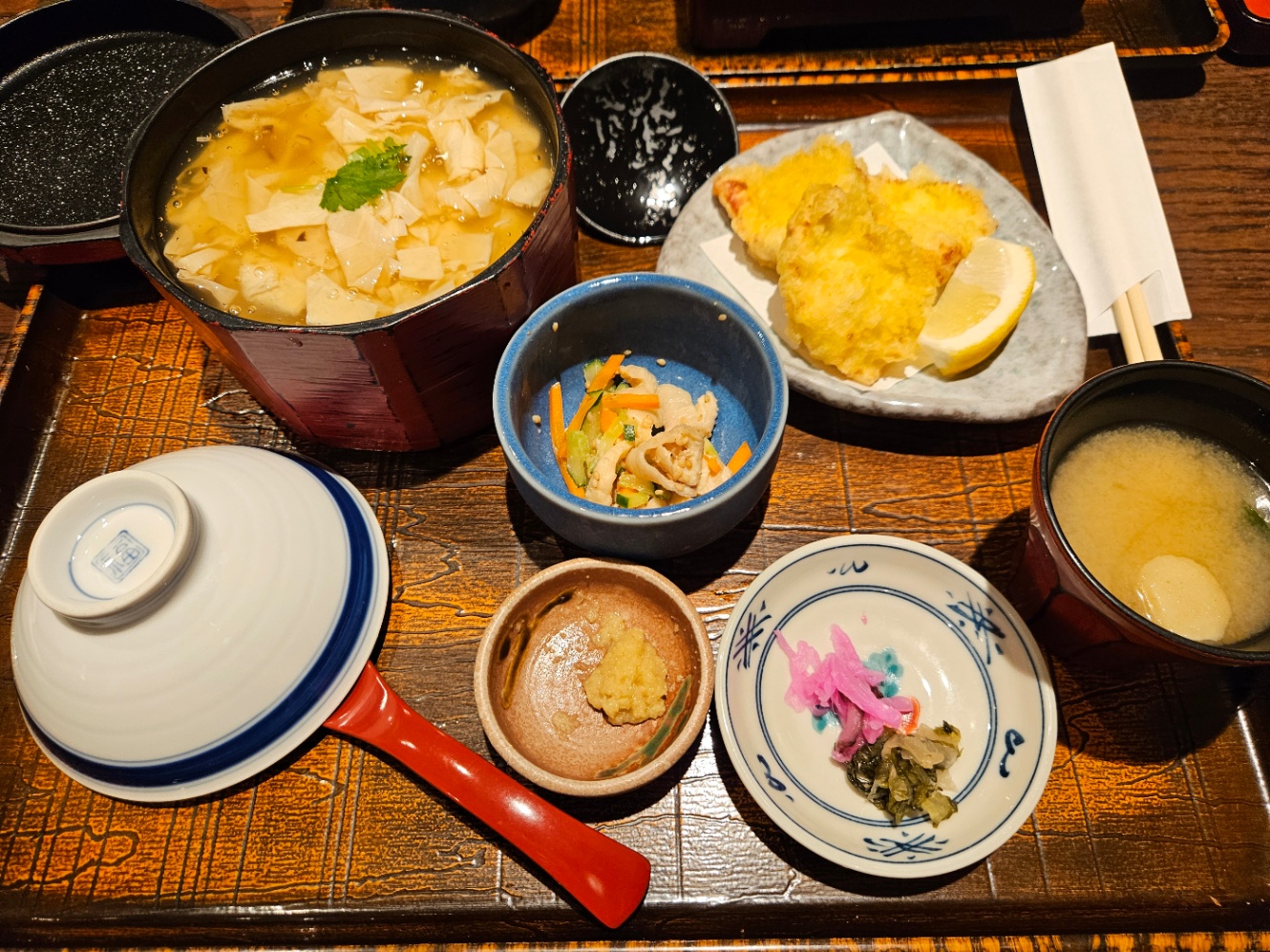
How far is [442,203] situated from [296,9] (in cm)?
143

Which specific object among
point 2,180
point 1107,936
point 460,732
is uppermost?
point 2,180

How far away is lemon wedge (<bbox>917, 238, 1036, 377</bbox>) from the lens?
188 centimetres

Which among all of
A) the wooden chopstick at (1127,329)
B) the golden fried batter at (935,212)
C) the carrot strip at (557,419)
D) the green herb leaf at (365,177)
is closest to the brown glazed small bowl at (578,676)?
the carrot strip at (557,419)

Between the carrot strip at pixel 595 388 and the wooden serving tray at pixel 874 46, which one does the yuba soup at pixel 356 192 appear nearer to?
the carrot strip at pixel 595 388

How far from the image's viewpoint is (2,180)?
89.3 inches

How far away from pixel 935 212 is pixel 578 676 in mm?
1628

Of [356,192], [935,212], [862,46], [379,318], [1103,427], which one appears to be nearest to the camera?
[379,318]

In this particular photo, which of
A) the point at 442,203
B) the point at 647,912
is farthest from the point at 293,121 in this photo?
the point at 647,912

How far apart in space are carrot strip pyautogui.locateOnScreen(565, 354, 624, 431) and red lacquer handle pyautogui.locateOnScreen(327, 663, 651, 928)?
80 centimetres

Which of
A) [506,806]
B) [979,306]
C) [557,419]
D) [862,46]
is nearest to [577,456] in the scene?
[557,419]

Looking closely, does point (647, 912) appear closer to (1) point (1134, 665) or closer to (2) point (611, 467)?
(2) point (611, 467)

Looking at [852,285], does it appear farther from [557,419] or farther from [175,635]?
[175,635]

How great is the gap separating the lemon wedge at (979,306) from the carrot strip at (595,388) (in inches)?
31.7

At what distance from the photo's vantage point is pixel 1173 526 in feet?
5.10
